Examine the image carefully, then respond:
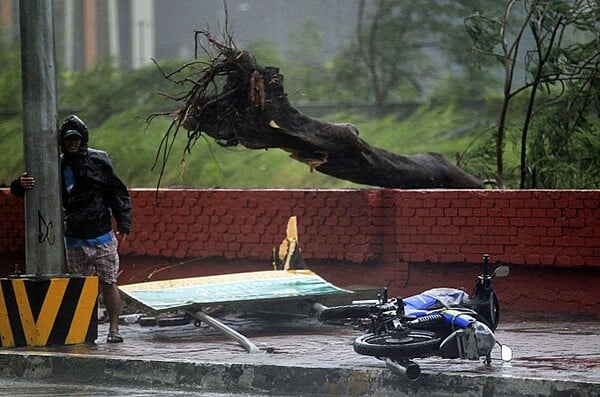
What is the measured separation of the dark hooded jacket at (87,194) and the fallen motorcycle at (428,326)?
2613mm

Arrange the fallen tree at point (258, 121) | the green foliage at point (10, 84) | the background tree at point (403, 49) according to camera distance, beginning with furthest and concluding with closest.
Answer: the green foliage at point (10, 84) < the background tree at point (403, 49) < the fallen tree at point (258, 121)

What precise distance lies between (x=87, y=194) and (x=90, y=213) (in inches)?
6.4

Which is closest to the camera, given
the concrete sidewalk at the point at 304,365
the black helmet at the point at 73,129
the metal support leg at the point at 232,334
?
the concrete sidewalk at the point at 304,365

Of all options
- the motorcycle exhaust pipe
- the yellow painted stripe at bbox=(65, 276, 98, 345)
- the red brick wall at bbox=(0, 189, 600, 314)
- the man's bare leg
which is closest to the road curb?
the motorcycle exhaust pipe

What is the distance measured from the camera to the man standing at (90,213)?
10.2 metres

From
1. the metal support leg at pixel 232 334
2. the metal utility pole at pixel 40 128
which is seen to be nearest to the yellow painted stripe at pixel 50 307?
the metal utility pole at pixel 40 128

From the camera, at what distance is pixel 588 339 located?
9984mm

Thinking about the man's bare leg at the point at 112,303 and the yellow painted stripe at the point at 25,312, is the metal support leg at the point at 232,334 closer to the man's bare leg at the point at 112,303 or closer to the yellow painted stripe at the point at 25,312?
the man's bare leg at the point at 112,303

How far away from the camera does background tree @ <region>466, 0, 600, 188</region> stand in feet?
45.2

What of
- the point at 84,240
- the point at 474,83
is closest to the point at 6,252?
the point at 84,240

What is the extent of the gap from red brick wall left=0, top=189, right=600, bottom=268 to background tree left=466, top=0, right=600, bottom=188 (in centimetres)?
219

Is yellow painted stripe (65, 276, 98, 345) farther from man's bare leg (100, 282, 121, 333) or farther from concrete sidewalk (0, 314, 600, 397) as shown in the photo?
man's bare leg (100, 282, 121, 333)

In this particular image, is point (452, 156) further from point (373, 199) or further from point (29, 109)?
point (29, 109)

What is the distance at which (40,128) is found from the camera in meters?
9.80
